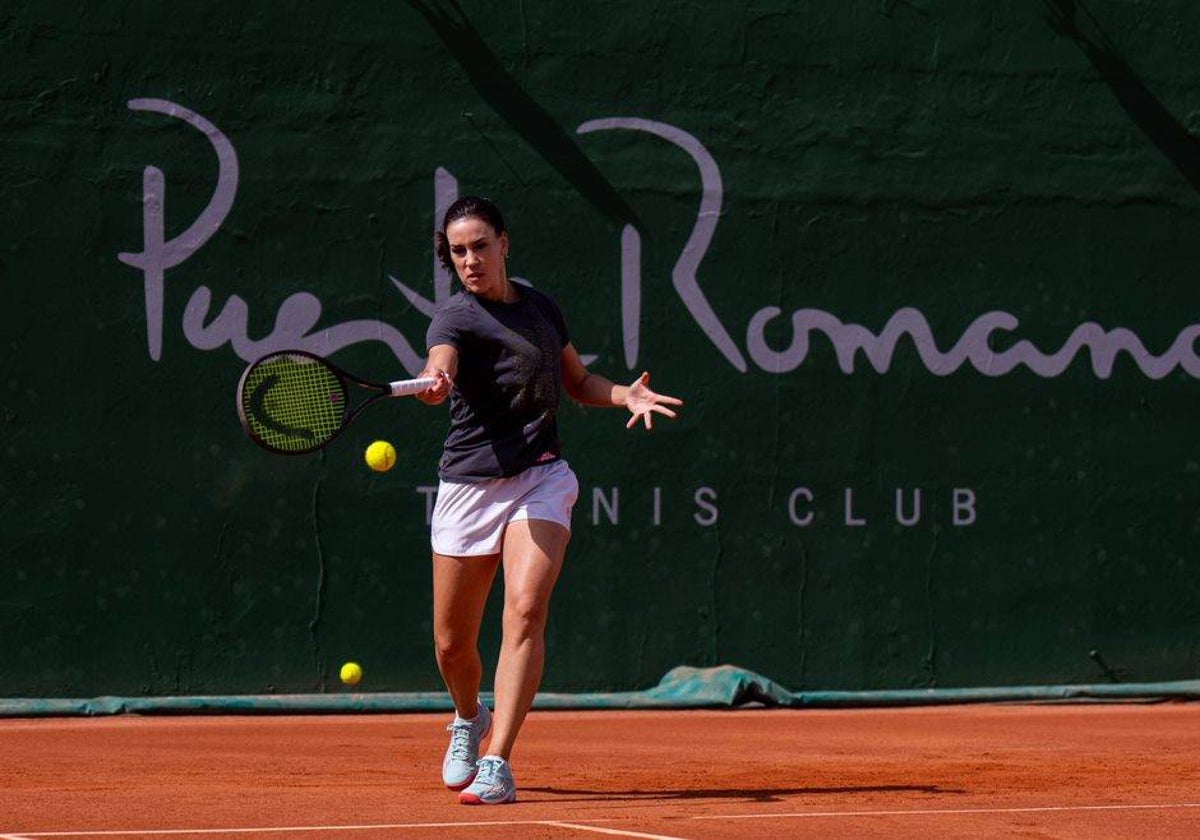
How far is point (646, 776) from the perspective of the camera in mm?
6660

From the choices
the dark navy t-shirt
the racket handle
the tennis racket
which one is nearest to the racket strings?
the tennis racket

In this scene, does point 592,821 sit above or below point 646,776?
above

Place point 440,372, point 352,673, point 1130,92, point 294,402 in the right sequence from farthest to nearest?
1. point 1130,92
2. point 352,673
3. point 294,402
4. point 440,372

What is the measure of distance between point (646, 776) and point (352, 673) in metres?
2.50

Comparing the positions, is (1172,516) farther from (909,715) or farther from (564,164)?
(564,164)

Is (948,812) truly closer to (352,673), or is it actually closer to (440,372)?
(440,372)

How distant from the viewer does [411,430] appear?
9.12m

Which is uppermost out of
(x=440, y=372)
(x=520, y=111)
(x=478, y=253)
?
(x=520, y=111)

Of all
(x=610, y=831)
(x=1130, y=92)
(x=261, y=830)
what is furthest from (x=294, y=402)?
(x=1130, y=92)

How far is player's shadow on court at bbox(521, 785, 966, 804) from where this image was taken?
5.92 meters

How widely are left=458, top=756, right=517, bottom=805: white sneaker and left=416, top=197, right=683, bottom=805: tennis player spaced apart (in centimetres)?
7

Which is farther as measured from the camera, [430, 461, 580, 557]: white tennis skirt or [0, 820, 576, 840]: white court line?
Answer: [430, 461, 580, 557]: white tennis skirt

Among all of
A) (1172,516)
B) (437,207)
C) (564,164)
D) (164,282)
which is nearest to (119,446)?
(164,282)

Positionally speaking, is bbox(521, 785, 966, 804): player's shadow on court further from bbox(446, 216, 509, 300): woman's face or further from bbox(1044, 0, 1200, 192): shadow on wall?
bbox(1044, 0, 1200, 192): shadow on wall
